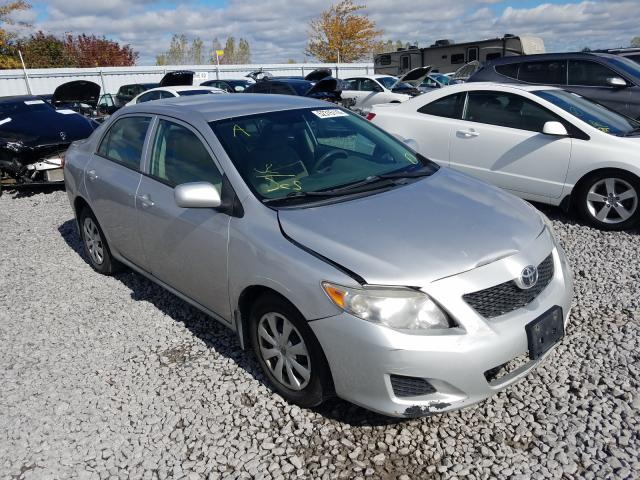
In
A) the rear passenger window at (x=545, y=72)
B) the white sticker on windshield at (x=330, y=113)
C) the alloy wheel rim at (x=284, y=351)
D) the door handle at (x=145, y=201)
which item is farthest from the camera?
the rear passenger window at (x=545, y=72)

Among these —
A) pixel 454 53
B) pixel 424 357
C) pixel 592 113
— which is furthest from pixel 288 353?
pixel 454 53

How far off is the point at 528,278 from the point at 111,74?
102 ft

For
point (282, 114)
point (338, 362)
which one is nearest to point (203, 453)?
point (338, 362)

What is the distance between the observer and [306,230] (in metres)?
2.63

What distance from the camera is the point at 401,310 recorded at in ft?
7.54

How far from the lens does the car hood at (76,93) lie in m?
9.41

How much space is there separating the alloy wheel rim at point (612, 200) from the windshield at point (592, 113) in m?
0.60

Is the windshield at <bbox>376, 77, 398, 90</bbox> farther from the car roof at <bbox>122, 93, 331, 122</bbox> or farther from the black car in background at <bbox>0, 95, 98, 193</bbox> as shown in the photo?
the car roof at <bbox>122, 93, 331, 122</bbox>

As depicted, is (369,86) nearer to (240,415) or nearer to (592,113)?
(592,113)

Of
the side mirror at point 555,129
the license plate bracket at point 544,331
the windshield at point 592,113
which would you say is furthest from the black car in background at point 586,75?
the license plate bracket at point 544,331

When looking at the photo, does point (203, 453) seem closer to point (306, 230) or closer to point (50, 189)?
point (306, 230)

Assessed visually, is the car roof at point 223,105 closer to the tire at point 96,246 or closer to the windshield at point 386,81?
the tire at point 96,246

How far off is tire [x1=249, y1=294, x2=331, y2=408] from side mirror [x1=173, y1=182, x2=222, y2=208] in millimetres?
632

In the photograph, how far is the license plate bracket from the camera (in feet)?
8.09
